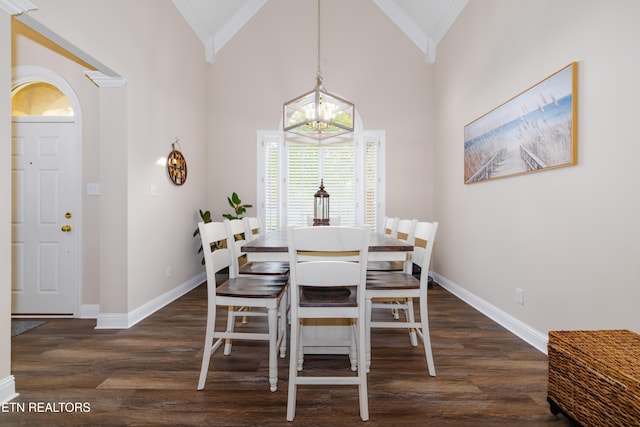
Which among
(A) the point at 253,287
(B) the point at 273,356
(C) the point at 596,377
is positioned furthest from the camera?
(A) the point at 253,287

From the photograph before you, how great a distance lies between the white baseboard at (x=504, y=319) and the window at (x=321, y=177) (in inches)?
63.1

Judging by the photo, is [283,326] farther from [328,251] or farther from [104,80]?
[104,80]

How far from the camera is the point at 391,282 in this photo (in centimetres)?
221

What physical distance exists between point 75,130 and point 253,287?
259 centimetres

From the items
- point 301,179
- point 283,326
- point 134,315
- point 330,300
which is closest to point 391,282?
point 330,300

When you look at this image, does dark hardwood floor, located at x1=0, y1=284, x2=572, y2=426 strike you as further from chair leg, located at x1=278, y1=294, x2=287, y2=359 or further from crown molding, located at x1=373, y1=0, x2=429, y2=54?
crown molding, located at x1=373, y1=0, x2=429, y2=54

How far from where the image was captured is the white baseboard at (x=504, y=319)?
2.53 metres

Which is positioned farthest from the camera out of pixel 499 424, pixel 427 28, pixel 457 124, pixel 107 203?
pixel 427 28

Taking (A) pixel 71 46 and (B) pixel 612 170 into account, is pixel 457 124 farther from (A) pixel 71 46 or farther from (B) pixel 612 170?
(A) pixel 71 46

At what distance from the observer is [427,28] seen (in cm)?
476

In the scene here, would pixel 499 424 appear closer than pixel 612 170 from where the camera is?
Yes

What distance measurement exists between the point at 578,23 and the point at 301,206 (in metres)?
3.70

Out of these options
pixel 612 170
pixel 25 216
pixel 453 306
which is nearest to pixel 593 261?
pixel 612 170

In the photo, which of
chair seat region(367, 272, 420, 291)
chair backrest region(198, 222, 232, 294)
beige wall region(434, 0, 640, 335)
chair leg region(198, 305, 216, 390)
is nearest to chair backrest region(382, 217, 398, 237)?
chair seat region(367, 272, 420, 291)
